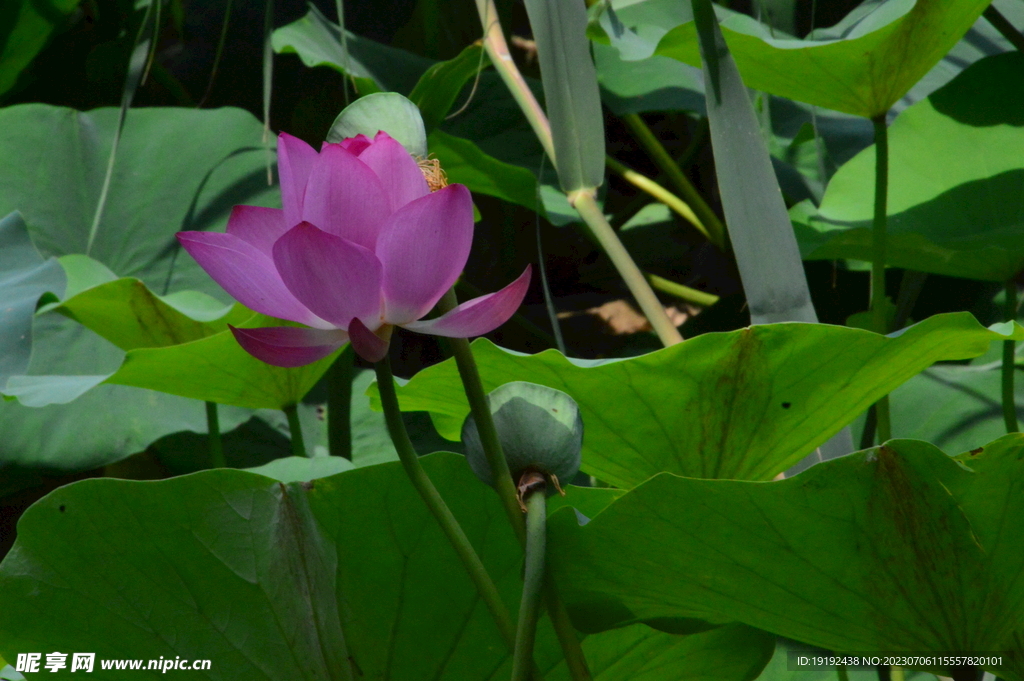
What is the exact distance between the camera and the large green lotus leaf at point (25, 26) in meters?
1.39

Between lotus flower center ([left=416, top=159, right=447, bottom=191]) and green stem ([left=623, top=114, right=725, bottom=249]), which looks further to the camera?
green stem ([left=623, top=114, right=725, bottom=249])

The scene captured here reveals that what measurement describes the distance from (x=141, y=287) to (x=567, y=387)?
474mm

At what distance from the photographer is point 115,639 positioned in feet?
1.62

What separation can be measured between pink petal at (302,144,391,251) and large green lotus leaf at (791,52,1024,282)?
72 centimetres

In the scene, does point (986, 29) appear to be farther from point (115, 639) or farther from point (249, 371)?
point (115, 639)

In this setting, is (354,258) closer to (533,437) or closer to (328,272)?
(328,272)

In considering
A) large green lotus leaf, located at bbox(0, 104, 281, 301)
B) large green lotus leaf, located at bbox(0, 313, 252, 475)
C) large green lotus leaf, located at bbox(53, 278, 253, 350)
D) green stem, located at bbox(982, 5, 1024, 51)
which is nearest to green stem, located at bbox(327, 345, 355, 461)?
large green lotus leaf, located at bbox(53, 278, 253, 350)

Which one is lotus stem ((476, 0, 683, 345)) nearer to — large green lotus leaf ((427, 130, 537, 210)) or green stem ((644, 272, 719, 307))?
large green lotus leaf ((427, 130, 537, 210))

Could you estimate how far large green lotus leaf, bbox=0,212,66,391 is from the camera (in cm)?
61

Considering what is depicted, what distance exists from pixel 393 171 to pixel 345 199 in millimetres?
23

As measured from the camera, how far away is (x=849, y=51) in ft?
2.33

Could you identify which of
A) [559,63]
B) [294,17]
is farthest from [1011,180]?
[294,17]

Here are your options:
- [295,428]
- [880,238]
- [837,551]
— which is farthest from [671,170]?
[837,551]

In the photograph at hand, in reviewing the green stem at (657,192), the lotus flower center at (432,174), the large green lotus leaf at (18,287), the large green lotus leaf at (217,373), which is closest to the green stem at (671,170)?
the green stem at (657,192)
